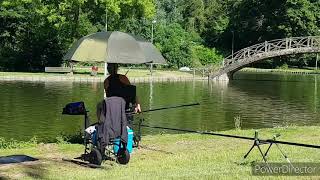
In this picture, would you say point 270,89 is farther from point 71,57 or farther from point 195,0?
point 195,0

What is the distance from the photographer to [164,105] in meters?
24.7

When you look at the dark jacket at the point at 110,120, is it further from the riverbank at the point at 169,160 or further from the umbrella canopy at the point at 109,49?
the umbrella canopy at the point at 109,49

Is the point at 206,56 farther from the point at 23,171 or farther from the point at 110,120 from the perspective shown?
the point at 23,171

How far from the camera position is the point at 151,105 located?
2466 cm

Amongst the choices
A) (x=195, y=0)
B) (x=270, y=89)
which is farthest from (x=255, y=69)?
(x=270, y=89)

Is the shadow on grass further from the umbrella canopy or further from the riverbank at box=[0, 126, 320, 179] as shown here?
the umbrella canopy

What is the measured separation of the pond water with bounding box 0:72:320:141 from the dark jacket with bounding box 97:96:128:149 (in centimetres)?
720

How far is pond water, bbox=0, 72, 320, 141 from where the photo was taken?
722 inches

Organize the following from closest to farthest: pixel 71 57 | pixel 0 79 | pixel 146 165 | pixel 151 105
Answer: pixel 146 165
pixel 71 57
pixel 151 105
pixel 0 79

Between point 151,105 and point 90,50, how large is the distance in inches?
606

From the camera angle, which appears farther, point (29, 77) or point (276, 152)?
point (29, 77)

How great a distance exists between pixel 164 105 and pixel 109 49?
1553cm

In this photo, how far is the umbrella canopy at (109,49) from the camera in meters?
9.20

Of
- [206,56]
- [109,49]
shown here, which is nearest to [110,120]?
[109,49]
